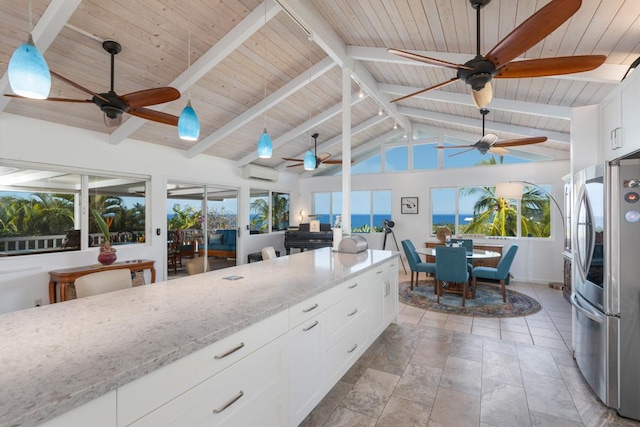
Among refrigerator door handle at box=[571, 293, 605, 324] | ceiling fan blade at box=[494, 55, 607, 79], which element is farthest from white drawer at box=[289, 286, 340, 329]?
ceiling fan blade at box=[494, 55, 607, 79]

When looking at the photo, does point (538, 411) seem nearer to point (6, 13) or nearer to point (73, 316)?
point (73, 316)

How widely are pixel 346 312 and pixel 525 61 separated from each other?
2251 millimetres

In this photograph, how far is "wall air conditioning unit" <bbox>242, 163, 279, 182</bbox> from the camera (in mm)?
6848

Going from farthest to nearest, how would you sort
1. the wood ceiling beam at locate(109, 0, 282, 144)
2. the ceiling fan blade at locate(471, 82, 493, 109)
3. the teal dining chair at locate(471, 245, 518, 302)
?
the teal dining chair at locate(471, 245, 518, 302)
the wood ceiling beam at locate(109, 0, 282, 144)
the ceiling fan blade at locate(471, 82, 493, 109)

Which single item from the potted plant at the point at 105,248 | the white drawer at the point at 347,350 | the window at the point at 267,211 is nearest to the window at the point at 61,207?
the potted plant at the point at 105,248

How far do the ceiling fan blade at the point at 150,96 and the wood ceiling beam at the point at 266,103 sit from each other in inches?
55.7

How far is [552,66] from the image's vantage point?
6.88ft

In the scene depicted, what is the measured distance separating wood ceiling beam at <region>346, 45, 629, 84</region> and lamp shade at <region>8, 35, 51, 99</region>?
2573 millimetres

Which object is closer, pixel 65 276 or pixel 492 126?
pixel 65 276

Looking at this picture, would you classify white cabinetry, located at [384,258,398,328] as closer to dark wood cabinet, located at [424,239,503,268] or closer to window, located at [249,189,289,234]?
dark wood cabinet, located at [424,239,503,268]

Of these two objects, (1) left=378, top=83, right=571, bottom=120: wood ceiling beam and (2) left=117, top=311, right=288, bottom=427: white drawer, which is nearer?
(2) left=117, top=311, right=288, bottom=427: white drawer

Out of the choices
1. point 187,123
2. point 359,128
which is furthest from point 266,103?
point 359,128

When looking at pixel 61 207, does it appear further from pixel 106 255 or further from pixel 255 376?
pixel 255 376

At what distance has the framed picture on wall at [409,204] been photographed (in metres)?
7.41
